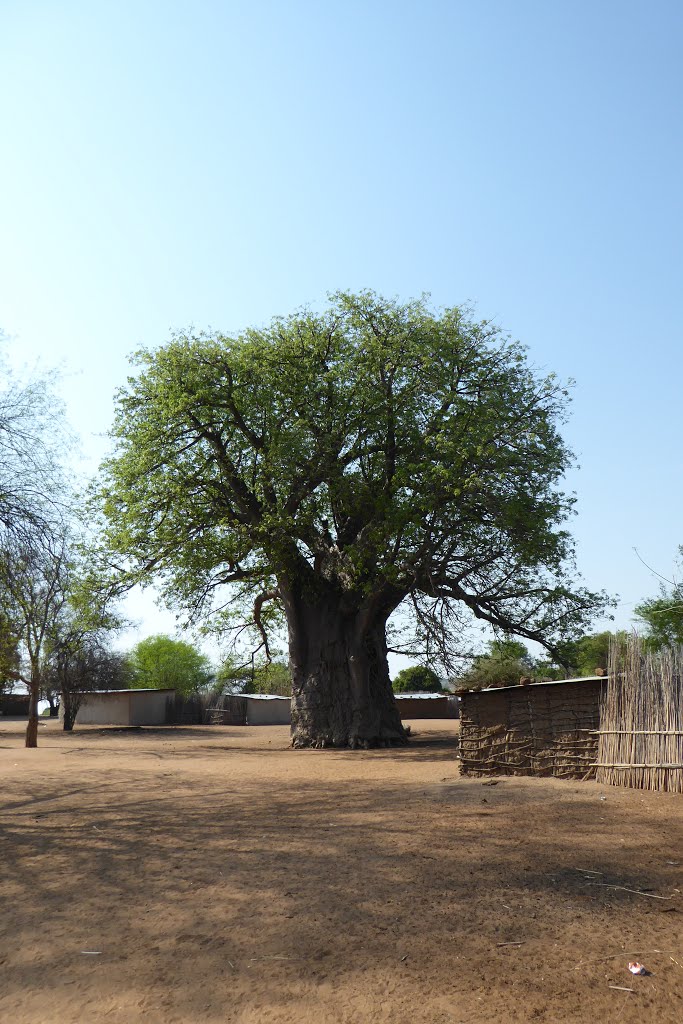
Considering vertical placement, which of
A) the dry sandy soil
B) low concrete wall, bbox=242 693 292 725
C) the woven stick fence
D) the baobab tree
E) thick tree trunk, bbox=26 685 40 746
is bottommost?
low concrete wall, bbox=242 693 292 725

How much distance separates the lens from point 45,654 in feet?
92.0

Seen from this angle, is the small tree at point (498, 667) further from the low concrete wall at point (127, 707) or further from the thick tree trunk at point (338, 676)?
the low concrete wall at point (127, 707)

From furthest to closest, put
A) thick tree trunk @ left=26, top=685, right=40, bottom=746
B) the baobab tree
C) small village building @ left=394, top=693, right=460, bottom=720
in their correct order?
small village building @ left=394, top=693, right=460, bottom=720, thick tree trunk @ left=26, top=685, right=40, bottom=746, the baobab tree

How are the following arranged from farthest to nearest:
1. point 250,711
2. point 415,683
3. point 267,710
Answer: point 415,683 < point 267,710 < point 250,711

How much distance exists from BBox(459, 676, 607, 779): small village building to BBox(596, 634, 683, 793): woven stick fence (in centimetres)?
27

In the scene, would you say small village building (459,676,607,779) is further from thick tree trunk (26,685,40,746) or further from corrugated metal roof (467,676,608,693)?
thick tree trunk (26,685,40,746)

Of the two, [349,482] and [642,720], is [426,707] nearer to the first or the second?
[349,482]

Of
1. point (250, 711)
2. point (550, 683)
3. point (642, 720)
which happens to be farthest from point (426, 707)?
point (642, 720)

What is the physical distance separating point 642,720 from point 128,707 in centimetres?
3220

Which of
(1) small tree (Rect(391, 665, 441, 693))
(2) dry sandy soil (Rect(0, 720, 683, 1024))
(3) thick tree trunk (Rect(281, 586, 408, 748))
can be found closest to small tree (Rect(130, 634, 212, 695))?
(1) small tree (Rect(391, 665, 441, 693))

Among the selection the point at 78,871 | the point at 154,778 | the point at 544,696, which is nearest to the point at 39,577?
the point at 154,778

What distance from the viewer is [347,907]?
5.77m

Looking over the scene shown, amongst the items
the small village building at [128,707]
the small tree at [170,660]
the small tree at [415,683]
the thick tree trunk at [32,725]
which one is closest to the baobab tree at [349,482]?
the thick tree trunk at [32,725]

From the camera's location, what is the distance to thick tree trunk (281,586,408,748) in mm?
20766
